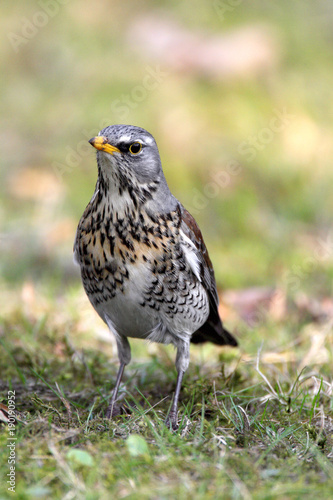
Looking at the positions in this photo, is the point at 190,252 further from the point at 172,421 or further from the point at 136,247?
the point at 172,421

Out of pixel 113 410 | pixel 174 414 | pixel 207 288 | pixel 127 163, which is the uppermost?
pixel 127 163

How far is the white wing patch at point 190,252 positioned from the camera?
4.00 metres

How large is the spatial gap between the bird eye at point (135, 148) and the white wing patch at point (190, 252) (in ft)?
1.83

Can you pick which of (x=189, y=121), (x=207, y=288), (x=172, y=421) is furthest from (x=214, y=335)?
(x=189, y=121)

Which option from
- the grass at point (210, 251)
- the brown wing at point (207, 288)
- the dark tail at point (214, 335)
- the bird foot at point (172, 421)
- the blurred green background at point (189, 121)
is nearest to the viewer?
the grass at point (210, 251)

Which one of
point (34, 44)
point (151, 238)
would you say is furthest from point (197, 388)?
point (34, 44)

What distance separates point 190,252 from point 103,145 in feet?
2.77

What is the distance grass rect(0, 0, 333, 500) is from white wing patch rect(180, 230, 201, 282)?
2.29ft

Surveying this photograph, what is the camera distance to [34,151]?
8.98 metres

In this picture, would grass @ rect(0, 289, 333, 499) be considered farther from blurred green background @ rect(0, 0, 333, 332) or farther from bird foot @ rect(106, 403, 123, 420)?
blurred green background @ rect(0, 0, 333, 332)

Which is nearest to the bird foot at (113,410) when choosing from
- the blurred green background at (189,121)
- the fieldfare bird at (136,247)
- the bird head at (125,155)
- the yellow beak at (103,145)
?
the fieldfare bird at (136,247)

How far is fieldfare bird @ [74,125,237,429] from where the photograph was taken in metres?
3.82

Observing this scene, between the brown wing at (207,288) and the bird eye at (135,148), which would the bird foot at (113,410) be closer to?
the brown wing at (207,288)

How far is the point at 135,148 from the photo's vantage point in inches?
155
